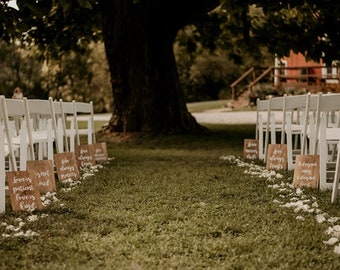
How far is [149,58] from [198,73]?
30.8m

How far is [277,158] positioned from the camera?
848 cm

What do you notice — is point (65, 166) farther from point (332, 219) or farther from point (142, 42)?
point (142, 42)

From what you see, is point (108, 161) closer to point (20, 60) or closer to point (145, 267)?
point (145, 267)

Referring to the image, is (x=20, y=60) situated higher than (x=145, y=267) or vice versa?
(x=20, y=60)

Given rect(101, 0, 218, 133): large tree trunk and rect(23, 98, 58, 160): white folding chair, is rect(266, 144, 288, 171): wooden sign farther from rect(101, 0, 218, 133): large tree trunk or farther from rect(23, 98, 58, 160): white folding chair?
rect(101, 0, 218, 133): large tree trunk

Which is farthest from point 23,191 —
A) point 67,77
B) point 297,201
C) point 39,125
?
point 67,77

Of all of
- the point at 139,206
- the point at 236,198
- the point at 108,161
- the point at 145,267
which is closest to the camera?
the point at 145,267

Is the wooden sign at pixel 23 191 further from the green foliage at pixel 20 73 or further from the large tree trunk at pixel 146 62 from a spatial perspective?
the green foliage at pixel 20 73

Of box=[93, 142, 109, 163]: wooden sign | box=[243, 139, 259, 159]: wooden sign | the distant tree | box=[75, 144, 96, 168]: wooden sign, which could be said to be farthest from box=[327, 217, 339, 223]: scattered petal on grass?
the distant tree

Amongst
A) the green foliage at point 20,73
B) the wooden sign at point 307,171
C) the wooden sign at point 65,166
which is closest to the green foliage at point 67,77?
the green foliage at point 20,73

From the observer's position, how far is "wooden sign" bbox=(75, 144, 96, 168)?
9.23 metres

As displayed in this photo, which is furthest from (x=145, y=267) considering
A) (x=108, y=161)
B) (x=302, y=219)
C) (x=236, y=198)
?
(x=108, y=161)

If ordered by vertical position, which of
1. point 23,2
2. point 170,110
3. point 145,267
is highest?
point 23,2

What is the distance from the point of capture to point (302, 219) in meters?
5.19
